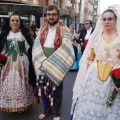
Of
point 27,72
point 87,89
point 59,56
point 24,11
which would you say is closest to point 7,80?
point 27,72

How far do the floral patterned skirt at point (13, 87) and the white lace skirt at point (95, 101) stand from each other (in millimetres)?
1184

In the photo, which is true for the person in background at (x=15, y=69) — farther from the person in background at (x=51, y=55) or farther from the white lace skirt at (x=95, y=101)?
the white lace skirt at (x=95, y=101)

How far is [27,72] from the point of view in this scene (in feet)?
12.5

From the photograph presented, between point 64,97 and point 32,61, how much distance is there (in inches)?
59.2

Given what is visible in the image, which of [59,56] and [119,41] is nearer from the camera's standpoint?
[119,41]

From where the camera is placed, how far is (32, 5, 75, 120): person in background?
3342mm

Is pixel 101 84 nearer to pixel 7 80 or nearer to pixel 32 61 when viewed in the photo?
pixel 32 61

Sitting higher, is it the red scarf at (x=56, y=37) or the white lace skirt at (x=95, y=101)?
the red scarf at (x=56, y=37)

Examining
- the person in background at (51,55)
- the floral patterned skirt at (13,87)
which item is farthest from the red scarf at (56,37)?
the floral patterned skirt at (13,87)

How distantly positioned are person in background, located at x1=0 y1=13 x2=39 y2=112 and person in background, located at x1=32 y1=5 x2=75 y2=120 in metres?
0.33

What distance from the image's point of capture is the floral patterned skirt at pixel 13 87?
3729 mm

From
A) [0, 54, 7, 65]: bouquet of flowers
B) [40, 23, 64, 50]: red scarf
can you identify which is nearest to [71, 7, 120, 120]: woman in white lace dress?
[40, 23, 64, 50]: red scarf

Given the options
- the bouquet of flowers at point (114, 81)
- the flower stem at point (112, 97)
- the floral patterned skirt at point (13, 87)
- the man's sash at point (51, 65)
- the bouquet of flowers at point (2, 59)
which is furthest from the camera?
the floral patterned skirt at point (13, 87)

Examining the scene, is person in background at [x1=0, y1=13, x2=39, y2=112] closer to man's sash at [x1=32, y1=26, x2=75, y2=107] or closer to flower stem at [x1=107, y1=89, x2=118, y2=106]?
man's sash at [x1=32, y1=26, x2=75, y2=107]
